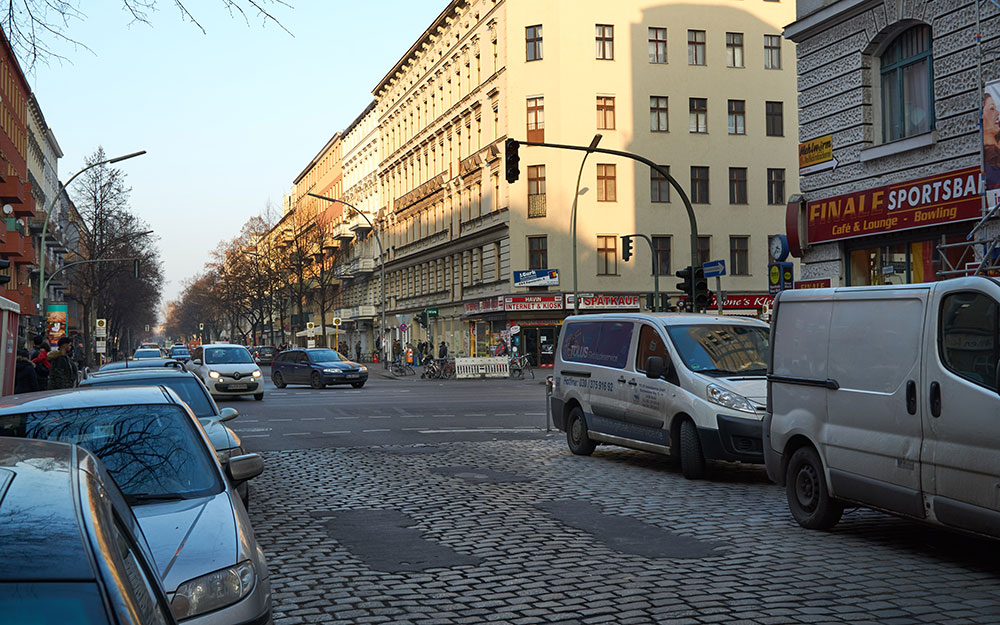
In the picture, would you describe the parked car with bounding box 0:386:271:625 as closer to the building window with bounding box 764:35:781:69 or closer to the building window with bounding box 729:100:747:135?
the building window with bounding box 729:100:747:135

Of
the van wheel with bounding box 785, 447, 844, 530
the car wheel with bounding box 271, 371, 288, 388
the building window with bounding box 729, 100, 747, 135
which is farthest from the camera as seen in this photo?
the building window with bounding box 729, 100, 747, 135

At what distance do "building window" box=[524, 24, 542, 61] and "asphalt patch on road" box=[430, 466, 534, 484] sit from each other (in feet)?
143

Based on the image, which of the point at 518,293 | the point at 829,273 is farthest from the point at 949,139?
the point at 518,293

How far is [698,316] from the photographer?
1419 cm

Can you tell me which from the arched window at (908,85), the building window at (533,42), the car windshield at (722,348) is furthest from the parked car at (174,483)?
the building window at (533,42)

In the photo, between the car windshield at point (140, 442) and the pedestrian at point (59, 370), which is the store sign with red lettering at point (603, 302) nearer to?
the pedestrian at point (59, 370)

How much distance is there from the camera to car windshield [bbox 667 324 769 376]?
42.8ft

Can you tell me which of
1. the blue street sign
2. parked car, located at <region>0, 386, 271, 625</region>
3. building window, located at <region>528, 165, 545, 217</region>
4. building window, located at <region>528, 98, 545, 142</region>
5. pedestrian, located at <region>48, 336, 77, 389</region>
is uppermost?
building window, located at <region>528, 98, 545, 142</region>

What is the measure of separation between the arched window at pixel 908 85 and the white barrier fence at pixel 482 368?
1135 inches

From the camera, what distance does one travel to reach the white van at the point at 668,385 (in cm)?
1223

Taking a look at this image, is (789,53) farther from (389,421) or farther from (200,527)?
(200,527)

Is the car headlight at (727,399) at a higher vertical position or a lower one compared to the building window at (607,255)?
lower

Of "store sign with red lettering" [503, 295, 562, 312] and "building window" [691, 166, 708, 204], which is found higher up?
"building window" [691, 166, 708, 204]

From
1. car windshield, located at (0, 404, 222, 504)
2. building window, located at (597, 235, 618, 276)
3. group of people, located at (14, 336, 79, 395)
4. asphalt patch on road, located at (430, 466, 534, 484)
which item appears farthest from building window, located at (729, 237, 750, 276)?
car windshield, located at (0, 404, 222, 504)
